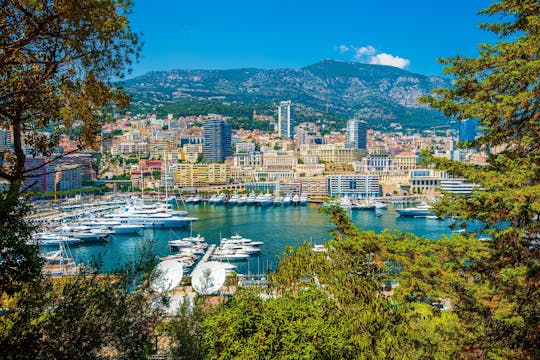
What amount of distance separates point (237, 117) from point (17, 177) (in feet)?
244

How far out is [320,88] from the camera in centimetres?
11650

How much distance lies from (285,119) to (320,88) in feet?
156

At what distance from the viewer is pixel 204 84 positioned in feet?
354

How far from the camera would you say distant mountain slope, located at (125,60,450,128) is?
317ft

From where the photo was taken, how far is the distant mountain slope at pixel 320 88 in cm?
9656

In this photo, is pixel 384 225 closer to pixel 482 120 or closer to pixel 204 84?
pixel 482 120

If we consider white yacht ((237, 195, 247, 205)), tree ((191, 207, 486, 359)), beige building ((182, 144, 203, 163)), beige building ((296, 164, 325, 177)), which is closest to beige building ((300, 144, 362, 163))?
beige building ((296, 164, 325, 177))

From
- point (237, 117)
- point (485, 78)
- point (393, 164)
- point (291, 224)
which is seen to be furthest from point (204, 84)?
point (485, 78)

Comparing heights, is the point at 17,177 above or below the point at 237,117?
below

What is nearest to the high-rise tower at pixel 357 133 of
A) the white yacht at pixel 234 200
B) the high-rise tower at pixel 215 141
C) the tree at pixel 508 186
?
the high-rise tower at pixel 215 141

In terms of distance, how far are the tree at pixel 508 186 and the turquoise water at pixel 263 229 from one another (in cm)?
968

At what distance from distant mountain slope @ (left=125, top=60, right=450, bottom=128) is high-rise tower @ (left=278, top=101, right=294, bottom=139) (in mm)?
21662

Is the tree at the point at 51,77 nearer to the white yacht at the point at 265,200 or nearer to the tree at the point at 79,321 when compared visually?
the tree at the point at 79,321

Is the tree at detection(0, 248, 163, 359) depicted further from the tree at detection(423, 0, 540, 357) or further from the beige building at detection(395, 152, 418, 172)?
the beige building at detection(395, 152, 418, 172)
